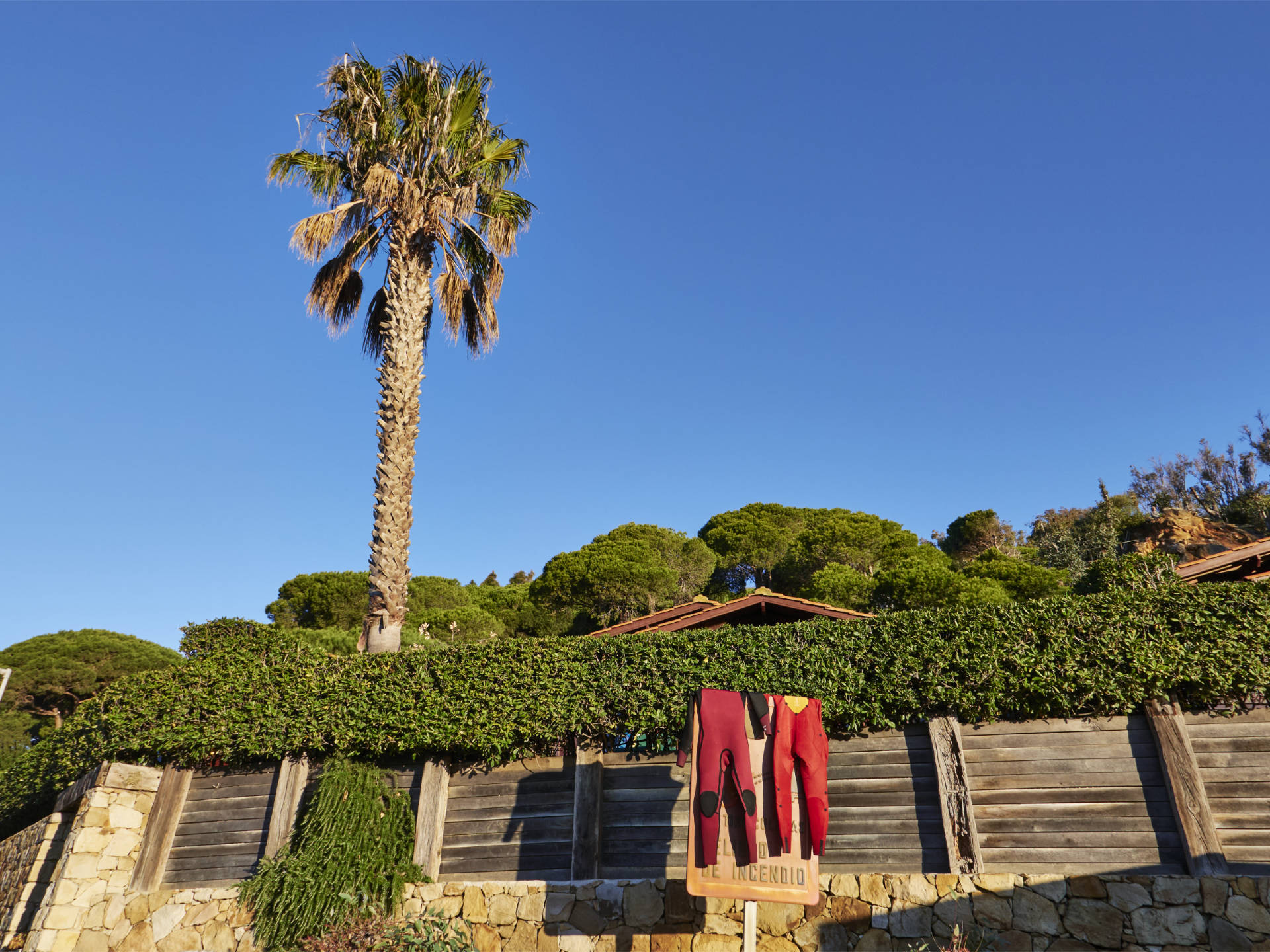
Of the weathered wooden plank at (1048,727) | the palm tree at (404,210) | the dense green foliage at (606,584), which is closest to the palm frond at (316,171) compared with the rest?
the palm tree at (404,210)

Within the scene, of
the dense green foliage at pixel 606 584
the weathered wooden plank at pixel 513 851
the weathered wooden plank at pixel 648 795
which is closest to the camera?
the weathered wooden plank at pixel 648 795

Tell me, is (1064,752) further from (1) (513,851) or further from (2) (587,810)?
(1) (513,851)

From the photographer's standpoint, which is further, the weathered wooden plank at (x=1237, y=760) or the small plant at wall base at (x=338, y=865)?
the small plant at wall base at (x=338, y=865)

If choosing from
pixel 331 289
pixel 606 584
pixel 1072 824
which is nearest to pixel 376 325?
pixel 331 289

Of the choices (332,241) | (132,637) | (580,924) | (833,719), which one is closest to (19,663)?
(132,637)

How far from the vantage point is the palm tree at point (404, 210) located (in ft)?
43.6

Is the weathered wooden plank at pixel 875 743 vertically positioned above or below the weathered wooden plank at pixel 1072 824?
above

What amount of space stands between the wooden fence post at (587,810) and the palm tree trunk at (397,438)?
377cm

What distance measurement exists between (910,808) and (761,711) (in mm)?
2383

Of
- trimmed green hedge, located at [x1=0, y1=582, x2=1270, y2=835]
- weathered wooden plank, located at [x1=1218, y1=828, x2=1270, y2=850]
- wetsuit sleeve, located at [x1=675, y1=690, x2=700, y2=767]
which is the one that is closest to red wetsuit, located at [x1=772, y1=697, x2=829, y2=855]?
wetsuit sleeve, located at [x1=675, y1=690, x2=700, y2=767]

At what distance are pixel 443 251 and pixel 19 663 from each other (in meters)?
31.5

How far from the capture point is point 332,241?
45.4 feet

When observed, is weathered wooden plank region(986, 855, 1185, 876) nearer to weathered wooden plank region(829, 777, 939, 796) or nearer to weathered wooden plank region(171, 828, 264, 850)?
weathered wooden plank region(829, 777, 939, 796)

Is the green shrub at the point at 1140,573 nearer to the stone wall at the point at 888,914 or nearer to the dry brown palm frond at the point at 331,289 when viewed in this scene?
the stone wall at the point at 888,914
